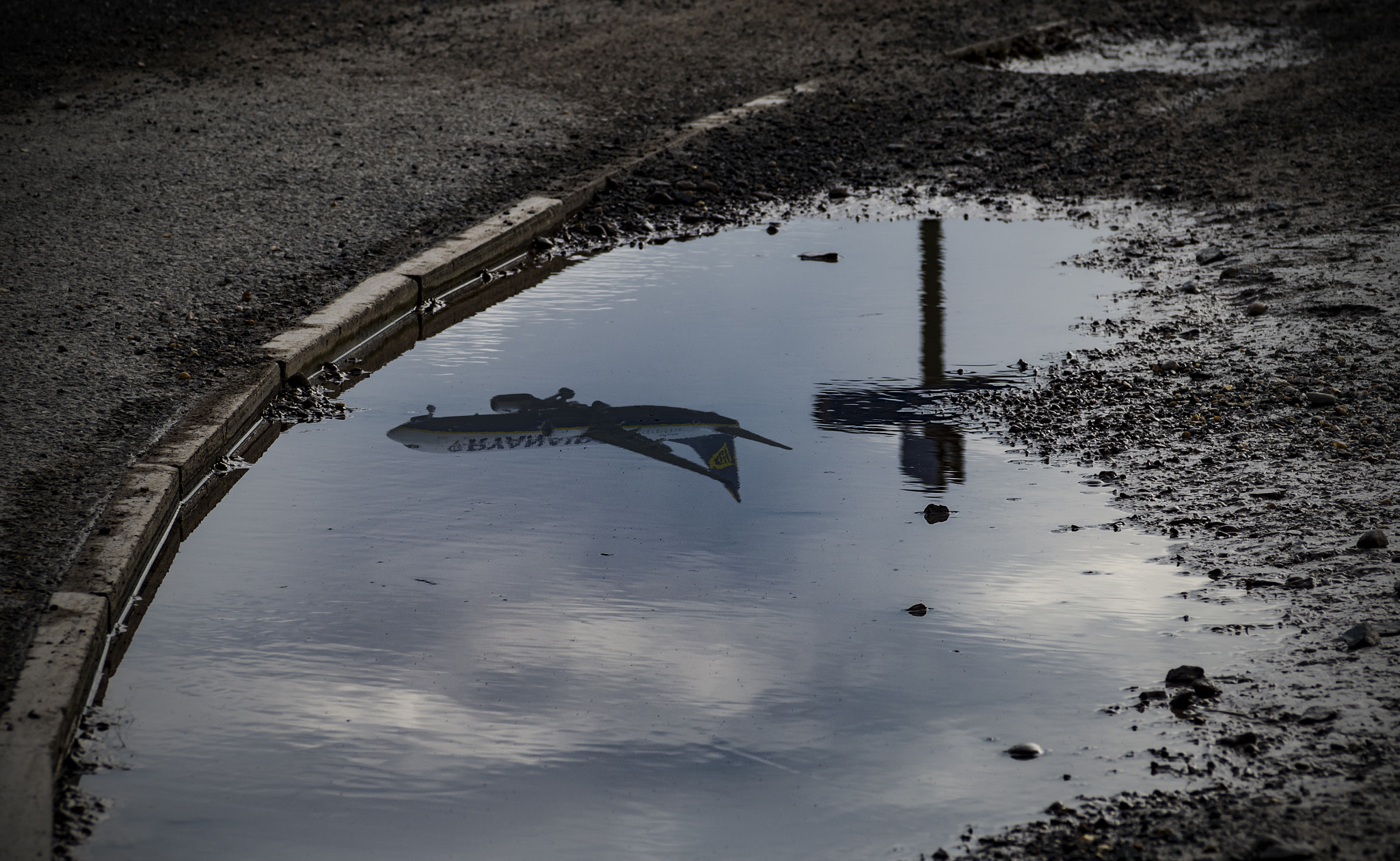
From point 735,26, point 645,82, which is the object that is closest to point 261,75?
point 645,82

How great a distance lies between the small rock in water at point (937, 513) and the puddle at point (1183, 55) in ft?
26.1

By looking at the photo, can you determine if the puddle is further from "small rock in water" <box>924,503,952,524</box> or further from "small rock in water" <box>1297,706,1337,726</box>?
"small rock in water" <box>1297,706,1337,726</box>

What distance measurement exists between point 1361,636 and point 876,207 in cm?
475

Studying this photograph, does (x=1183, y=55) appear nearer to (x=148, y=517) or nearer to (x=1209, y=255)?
(x=1209, y=255)

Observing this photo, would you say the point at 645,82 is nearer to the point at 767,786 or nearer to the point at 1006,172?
the point at 1006,172

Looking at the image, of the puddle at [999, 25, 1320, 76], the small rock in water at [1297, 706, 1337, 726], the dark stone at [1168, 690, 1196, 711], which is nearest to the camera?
the small rock in water at [1297, 706, 1337, 726]

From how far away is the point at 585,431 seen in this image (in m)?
4.40

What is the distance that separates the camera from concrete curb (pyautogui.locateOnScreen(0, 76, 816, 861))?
8.20ft

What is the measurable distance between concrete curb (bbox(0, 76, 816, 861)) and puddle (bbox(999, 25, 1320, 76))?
267 inches

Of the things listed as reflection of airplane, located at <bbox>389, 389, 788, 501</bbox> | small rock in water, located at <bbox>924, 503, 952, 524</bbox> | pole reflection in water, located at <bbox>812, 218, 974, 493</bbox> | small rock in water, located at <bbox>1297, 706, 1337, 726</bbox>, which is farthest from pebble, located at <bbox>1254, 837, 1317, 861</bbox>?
reflection of airplane, located at <bbox>389, 389, 788, 501</bbox>

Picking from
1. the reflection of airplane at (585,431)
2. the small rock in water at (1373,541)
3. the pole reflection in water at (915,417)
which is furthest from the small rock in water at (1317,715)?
the reflection of airplane at (585,431)

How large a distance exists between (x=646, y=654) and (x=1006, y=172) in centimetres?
560

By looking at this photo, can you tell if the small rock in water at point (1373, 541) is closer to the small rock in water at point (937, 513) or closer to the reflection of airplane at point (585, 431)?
the small rock in water at point (937, 513)

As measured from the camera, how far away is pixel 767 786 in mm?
2586
